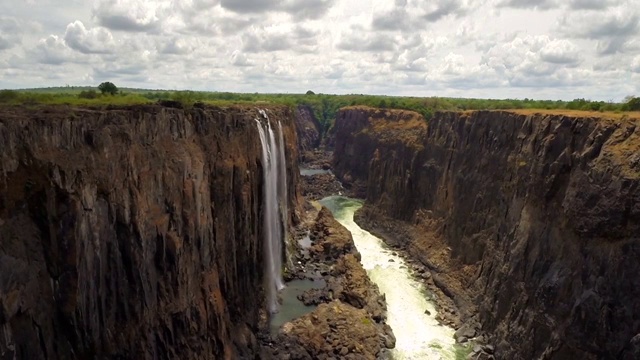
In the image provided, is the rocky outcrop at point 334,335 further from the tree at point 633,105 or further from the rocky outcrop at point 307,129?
the rocky outcrop at point 307,129

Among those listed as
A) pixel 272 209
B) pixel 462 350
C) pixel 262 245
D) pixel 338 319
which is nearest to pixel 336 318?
pixel 338 319

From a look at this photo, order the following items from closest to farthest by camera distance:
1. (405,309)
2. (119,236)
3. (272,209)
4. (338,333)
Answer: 1. (119,236)
2. (338,333)
3. (405,309)
4. (272,209)

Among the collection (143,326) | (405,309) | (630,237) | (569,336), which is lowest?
(405,309)

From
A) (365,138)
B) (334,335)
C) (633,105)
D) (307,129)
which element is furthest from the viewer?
(307,129)

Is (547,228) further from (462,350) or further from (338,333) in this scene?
(338,333)

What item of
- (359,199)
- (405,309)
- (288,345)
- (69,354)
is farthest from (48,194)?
(359,199)

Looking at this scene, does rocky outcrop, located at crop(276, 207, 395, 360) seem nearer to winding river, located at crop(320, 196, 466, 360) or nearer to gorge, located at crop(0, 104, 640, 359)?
gorge, located at crop(0, 104, 640, 359)

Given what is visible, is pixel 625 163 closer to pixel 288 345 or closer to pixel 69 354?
pixel 288 345
